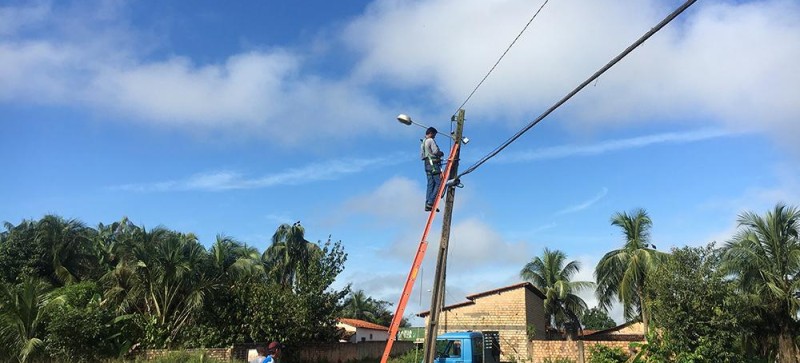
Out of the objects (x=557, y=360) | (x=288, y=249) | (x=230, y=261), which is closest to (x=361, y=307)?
(x=288, y=249)

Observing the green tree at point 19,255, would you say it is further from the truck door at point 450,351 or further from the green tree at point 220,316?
the truck door at point 450,351

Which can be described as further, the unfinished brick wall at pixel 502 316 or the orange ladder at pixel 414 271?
the unfinished brick wall at pixel 502 316

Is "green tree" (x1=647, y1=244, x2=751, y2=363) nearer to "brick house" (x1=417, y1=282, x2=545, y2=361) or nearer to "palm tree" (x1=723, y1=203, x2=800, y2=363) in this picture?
"palm tree" (x1=723, y1=203, x2=800, y2=363)

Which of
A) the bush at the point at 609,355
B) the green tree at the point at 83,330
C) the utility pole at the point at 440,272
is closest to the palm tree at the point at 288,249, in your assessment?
the green tree at the point at 83,330

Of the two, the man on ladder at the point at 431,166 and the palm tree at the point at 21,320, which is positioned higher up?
the man on ladder at the point at 431,166

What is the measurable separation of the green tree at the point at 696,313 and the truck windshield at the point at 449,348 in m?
6.48

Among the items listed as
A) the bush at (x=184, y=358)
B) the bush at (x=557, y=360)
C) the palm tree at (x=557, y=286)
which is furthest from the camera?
the palm tree at (x=557, y=286)

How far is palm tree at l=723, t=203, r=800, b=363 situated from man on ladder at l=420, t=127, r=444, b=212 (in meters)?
15.3

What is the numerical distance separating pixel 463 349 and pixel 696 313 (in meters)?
7.54

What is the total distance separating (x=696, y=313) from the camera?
17.6 m

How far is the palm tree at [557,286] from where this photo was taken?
132 feet

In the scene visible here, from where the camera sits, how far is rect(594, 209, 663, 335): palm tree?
29.4 metres

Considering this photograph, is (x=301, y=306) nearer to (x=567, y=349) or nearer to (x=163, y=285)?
(x=163, y=285)

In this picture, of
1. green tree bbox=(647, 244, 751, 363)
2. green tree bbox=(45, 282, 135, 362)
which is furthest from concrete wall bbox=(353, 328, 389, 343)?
green tree bbox=(647, 244, 751, 363)
